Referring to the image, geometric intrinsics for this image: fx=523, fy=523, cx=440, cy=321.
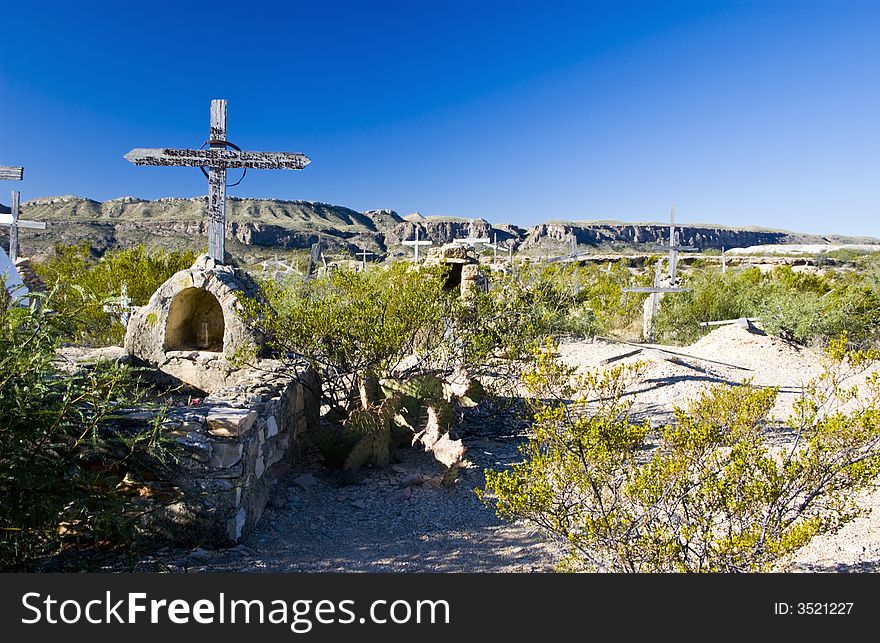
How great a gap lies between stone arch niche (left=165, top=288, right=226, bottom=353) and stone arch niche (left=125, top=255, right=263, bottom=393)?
0.06ft

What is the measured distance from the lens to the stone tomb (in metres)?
3.59

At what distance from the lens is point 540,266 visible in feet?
34.1

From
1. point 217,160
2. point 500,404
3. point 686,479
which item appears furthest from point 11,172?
point 686,479

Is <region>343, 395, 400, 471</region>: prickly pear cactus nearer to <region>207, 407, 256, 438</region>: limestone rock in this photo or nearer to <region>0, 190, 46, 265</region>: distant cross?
<region>207, 407, 256, 438</region>: limestone rock

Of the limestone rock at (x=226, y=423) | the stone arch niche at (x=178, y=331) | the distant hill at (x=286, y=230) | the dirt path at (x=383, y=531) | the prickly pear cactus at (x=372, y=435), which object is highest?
the distant hill at (x=286, y=230)

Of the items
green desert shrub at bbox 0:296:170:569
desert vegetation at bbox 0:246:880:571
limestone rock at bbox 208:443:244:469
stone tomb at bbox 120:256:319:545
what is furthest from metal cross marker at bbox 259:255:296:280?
green desert shrub at bbox 0:296:170:569

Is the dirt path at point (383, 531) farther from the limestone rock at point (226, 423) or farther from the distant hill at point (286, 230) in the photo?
the distant hill at point (286, 230)

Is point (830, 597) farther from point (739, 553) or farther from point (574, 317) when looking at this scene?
point (574, 317)

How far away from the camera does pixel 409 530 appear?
4.20 meters

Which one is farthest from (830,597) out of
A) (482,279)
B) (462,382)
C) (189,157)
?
(482,279)

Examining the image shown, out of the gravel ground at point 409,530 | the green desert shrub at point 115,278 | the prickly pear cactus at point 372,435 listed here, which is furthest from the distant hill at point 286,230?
the gravel ground at point 409,530

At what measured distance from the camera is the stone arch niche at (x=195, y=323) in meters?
6.37

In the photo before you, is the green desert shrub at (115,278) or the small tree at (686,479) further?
the green desert shrub at (115,278)

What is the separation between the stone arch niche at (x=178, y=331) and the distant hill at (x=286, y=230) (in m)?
7.29
